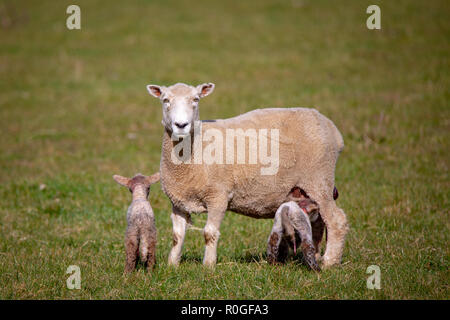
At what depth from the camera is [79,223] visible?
8.61 m

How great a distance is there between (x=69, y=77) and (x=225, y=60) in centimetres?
500

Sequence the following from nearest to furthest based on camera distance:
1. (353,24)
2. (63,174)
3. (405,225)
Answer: (405,225) → (63,174) → (353,24)

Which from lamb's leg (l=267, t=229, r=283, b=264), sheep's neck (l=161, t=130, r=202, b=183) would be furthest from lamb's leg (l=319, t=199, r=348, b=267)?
sheep's neck (l=161, t=130, r=202, b=183)

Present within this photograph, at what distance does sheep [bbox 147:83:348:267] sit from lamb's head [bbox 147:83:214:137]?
2 centimetres

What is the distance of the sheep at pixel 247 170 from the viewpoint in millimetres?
6469

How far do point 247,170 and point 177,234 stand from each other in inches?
42.3

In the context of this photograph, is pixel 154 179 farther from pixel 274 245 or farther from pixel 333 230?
pixel 333 230

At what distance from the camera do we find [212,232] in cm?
643

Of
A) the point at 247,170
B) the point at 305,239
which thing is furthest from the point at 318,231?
the point at 247,170

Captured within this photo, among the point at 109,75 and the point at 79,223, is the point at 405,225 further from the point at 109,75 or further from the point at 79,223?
the point at 109,75

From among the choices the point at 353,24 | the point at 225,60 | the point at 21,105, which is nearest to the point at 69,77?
the point at 21,105

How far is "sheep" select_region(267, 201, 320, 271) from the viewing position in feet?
20.6

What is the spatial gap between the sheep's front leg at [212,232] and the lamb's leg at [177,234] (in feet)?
1.18

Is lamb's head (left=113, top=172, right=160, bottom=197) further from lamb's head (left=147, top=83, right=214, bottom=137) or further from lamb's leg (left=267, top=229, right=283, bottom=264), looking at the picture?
lamb's leg (left=267, top=229, right=283, bottom=264)
